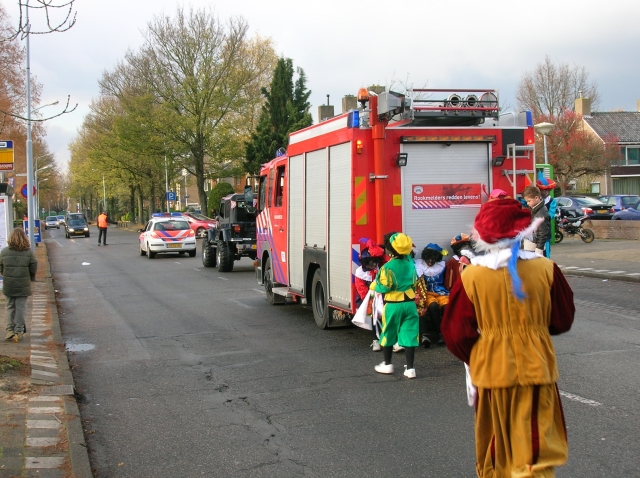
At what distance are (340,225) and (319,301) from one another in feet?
5.69

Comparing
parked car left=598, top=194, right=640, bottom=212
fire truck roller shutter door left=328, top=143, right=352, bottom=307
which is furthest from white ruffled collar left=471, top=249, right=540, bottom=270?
parked car left=598, top=194, right=640, bottom=212

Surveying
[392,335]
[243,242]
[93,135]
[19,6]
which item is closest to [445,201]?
[392,335]

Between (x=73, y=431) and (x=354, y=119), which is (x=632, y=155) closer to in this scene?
(x=354, y=119)

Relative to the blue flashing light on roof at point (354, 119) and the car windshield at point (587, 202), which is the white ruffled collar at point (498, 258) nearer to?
the blue flashing light on roof at point (354, 119)

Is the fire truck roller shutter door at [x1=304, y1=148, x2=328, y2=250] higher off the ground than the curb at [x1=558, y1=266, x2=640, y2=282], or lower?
higher

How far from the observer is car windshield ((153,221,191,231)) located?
2822 centimetres

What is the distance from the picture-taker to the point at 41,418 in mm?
6215

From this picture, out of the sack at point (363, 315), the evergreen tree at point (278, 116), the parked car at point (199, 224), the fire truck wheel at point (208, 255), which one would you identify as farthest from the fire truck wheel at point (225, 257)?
the evergreen tree at point (278, 116)

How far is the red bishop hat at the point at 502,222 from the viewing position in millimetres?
3553

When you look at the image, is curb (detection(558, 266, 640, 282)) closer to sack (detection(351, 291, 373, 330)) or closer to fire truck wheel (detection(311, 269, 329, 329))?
fire truck wheel (detection(311, 269, 329, 329))

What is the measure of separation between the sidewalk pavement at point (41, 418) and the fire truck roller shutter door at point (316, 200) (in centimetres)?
368

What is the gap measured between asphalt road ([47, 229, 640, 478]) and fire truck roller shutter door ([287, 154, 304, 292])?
784mm

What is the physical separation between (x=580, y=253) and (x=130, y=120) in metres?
35.8

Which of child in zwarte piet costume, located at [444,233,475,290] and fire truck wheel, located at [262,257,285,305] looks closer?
child in zwarte piet costume, located at [444,233,475,290]
